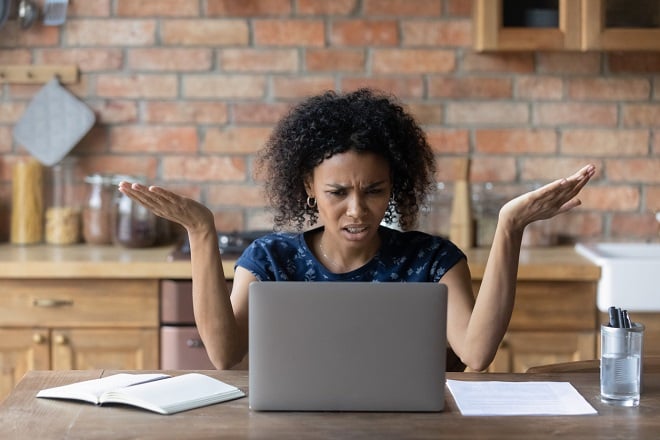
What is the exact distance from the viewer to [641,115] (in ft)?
11.4

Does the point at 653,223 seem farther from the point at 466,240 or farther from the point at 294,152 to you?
the point at 294,152

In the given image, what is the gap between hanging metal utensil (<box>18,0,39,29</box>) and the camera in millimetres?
3414

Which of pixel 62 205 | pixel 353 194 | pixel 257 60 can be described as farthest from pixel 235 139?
pixel 353 194

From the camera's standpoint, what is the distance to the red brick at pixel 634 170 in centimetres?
349

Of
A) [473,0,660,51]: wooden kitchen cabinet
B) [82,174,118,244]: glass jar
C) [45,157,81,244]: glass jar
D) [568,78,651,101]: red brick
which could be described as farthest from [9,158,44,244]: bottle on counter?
[568,78,651,101]: red brick

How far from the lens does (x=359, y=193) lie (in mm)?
2061

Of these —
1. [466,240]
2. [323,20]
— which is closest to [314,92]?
[323,20]

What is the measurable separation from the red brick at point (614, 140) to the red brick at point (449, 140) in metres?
0.33

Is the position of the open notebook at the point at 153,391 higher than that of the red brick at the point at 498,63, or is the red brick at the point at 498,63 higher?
the red brick at the point at 498,63

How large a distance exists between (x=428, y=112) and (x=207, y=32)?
793 mm

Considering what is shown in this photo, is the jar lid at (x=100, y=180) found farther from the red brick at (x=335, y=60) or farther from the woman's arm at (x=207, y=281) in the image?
the woman's arm at (x=207, y=281)

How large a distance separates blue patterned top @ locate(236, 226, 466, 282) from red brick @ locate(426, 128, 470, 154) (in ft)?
4.12

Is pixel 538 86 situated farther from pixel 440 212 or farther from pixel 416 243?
pixel 416 243

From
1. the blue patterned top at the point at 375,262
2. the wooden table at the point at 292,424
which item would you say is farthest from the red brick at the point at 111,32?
the wooden table at the point at 292,424
